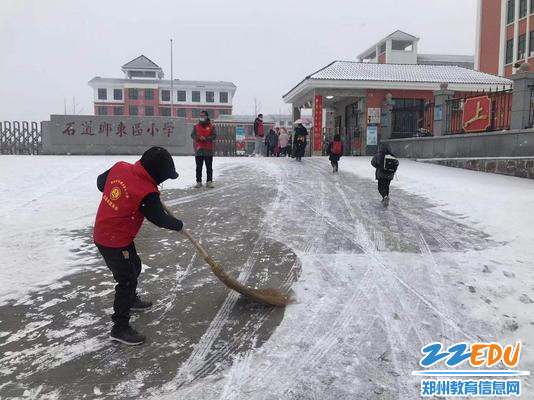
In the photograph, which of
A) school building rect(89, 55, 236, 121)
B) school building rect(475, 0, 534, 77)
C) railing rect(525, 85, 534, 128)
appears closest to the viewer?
railing rect(525, 85, 534, 128)

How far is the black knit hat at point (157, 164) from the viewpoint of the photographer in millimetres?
3354

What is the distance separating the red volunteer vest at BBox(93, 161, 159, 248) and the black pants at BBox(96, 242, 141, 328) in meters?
0.07

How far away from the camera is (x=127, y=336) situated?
3.42 m

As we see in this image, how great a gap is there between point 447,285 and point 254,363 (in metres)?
2.43

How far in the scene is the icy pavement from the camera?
9.83 feet

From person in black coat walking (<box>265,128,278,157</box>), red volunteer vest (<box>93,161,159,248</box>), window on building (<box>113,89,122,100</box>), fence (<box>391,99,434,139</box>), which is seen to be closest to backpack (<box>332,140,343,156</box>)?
fence (<box>391,99,434,139</box>)

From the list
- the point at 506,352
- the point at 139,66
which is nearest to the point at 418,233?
the point at 506,352

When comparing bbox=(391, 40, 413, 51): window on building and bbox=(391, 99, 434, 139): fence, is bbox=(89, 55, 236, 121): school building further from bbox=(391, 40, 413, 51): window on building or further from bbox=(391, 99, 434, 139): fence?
bbox=(391, 99, 434, 139): fence

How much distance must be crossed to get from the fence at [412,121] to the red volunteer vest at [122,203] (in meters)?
16.2

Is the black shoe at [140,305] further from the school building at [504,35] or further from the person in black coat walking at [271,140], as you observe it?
the school building at [504,35]

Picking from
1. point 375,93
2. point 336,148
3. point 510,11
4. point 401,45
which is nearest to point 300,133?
point 336,148

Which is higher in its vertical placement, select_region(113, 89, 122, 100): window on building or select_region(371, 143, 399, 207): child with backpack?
select_region(113, 89, 122, 100): window on building

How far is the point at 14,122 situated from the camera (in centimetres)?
2134

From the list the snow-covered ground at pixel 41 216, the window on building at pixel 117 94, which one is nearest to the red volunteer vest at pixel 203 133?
the snow-covered ground at pixel 41 216
